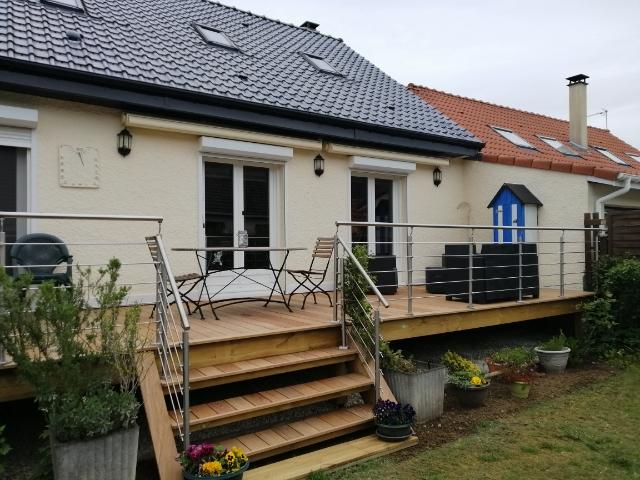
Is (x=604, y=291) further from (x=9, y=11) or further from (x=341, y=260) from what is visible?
(x=9, y=11)

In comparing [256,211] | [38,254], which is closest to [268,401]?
[38,254]

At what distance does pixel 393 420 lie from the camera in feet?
13.4

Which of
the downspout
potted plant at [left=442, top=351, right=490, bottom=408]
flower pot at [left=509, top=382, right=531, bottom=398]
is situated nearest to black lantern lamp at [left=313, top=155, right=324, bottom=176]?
potted plant at [left=442, top=351, right=490, bottom=408]

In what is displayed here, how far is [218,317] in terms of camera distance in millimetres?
5371

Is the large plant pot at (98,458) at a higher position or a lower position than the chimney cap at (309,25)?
lower

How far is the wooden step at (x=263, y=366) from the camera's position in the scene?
3879mm

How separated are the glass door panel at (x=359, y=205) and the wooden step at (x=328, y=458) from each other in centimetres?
444

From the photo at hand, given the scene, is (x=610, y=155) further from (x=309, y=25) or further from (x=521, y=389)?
(x=521, y=389)

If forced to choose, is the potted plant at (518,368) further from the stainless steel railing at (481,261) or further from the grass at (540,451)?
the stainless steel railing at (481,261)

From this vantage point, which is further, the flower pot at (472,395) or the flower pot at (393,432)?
the flower pot at (472,395)

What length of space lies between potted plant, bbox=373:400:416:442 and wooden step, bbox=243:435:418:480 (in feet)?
0.18

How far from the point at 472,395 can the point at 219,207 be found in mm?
4006

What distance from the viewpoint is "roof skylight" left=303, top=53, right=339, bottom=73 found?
947 centimetres

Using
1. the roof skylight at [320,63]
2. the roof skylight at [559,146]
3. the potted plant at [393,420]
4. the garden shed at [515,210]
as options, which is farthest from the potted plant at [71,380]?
the roof skylight at [559,146]
